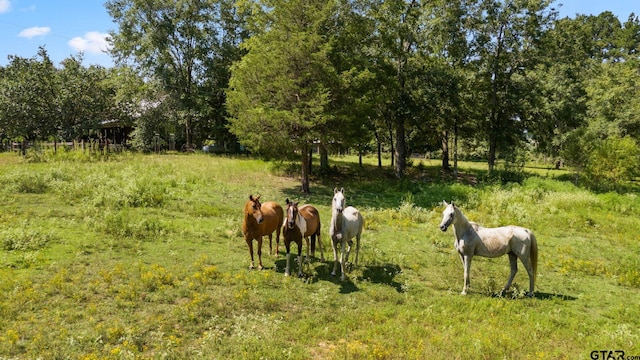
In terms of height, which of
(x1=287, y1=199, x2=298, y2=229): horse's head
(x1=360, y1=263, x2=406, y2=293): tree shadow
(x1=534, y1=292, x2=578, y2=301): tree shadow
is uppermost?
(x1=287, y1=199, x2=298, y2=229): horse's head

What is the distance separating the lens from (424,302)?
885cm

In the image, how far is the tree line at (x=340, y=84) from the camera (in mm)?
23000

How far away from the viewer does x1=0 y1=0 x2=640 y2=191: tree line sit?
23.0 m

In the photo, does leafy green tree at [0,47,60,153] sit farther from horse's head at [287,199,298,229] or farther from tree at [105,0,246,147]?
horse's head at [287,199,298,229]

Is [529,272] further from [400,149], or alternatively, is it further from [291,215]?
[400,149]

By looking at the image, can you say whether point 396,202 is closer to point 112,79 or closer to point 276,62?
point 276,62

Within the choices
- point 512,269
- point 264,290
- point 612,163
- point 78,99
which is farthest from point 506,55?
point 78,99

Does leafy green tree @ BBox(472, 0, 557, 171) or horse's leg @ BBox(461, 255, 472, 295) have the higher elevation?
leafy green tree @ BBox(472, 0, 557, 171)

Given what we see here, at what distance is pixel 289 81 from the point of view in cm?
2183

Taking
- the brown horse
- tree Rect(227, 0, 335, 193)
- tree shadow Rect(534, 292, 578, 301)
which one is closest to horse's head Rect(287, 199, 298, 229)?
the brown horse

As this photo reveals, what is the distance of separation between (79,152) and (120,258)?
74.9 ft

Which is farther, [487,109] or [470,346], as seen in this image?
[487,109]

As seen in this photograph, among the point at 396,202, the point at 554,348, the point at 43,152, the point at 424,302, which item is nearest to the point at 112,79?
the point at 43,152

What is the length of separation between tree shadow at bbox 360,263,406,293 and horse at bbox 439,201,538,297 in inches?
69.2
